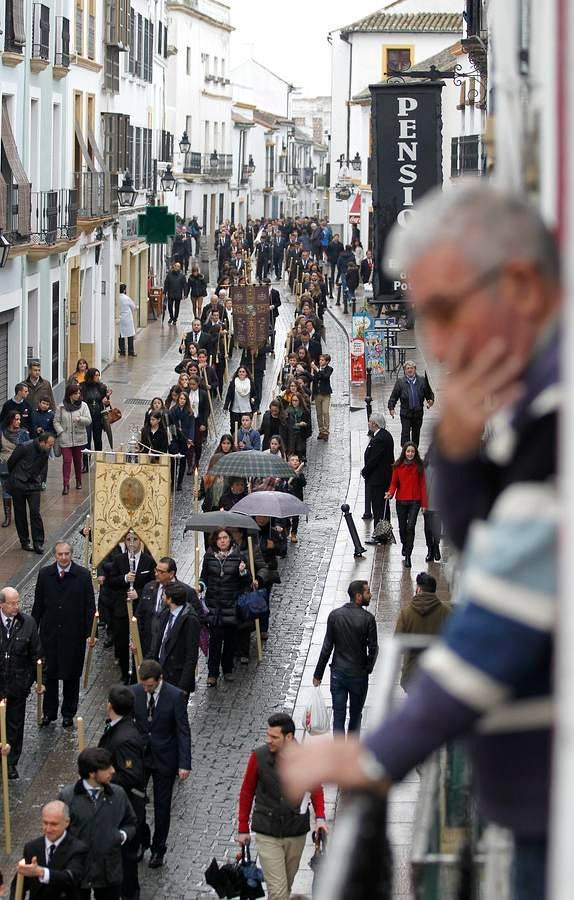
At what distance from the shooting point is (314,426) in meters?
31.5

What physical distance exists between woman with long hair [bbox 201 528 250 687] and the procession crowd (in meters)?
0.02

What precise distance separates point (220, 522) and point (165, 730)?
5499 millimetres

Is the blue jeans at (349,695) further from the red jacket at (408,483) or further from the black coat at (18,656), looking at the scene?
the red jacket at (408,483)

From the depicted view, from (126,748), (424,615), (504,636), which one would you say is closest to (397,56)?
(424,615)

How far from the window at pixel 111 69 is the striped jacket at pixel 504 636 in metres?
38.7

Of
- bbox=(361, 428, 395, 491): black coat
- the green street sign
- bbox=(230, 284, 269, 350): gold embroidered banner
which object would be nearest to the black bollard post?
bbox=(361, 428, 395, 491): black coat

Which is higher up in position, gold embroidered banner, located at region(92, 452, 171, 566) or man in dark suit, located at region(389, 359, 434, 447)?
man in dark suit, located at region(389, 359, 434, 447)

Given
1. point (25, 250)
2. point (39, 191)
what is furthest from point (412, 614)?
point (39, 191)

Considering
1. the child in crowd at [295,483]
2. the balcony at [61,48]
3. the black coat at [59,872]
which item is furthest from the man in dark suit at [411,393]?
the black coat at [59,872]

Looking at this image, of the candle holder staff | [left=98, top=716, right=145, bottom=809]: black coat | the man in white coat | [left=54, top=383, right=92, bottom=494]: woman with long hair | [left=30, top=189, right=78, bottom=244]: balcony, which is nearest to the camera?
[left=98, top=716, right=145, bottom=809]: black coat

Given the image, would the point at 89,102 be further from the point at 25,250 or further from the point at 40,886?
the point at 40,886

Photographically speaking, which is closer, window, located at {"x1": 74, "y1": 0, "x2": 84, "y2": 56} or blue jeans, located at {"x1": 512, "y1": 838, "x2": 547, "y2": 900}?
blue jeans, located at {"x1": 512, "y1": 838, "x2": 547, "y2": 900}

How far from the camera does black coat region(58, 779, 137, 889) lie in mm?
10070

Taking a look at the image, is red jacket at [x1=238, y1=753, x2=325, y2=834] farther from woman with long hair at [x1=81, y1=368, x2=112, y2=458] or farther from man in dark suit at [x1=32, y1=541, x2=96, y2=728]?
woman with long hair at [x1=81, y1=368, x2=112, y2=458]
